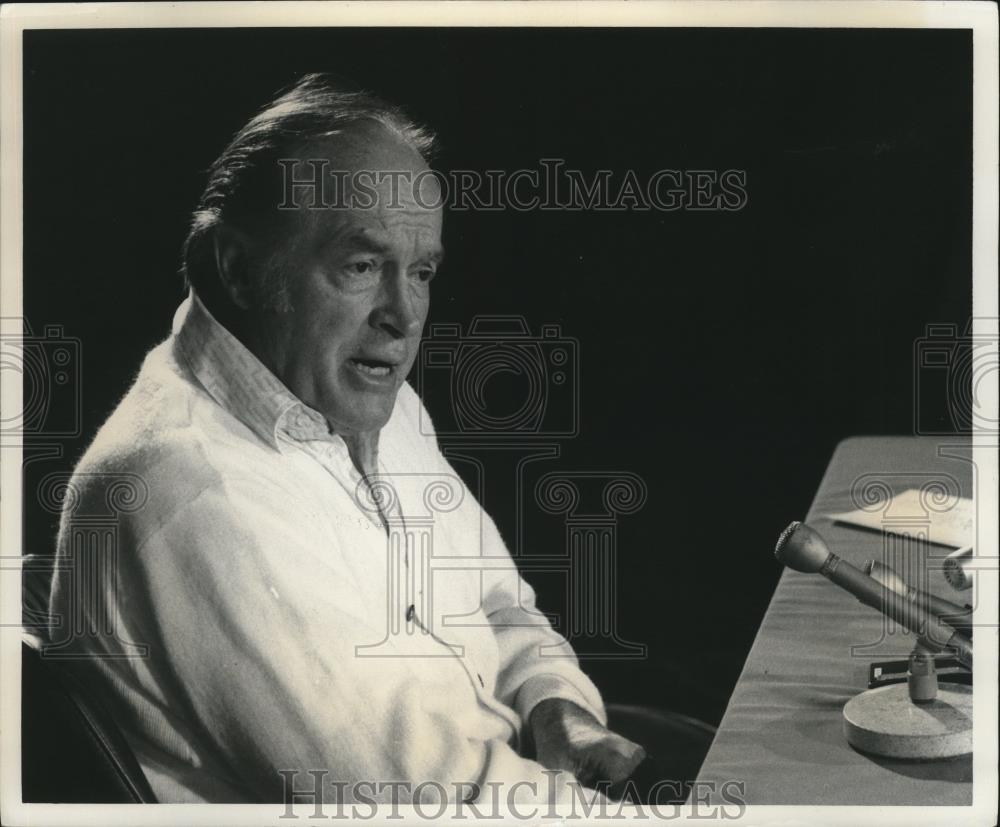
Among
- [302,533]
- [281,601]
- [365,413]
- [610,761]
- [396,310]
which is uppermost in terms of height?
[396,310]

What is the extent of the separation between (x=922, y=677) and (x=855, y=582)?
18 centimetres

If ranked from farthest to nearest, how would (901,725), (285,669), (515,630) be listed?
1. (515,630)
2. (285,669)
3. (901,725)

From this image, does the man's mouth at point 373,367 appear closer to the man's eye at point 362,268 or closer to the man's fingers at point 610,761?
the man's eye at point 362,268

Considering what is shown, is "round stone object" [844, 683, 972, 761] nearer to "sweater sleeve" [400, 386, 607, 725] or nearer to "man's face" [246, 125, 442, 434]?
"sweater sleeve" [400, 386, 607, 725]

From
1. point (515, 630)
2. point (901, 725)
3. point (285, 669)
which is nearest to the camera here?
point (901, 725)

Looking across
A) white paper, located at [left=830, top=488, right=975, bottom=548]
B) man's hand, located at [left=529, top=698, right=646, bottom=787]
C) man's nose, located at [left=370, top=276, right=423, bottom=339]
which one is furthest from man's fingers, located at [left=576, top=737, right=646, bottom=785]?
man's nose, located at [left=370, top=276, right=423, bottom=339]

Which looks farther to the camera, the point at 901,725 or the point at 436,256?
the point at 436,256

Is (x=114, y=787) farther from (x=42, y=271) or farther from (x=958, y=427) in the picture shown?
(x=958, y=427)

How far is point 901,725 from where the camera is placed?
1.74 m

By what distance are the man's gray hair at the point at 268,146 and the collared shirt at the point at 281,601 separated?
10cm

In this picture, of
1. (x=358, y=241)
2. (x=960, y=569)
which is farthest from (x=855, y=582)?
(x=358, y=241)

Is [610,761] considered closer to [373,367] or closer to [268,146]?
[373,367]

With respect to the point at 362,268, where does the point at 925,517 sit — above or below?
below

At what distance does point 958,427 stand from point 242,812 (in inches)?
54.7
